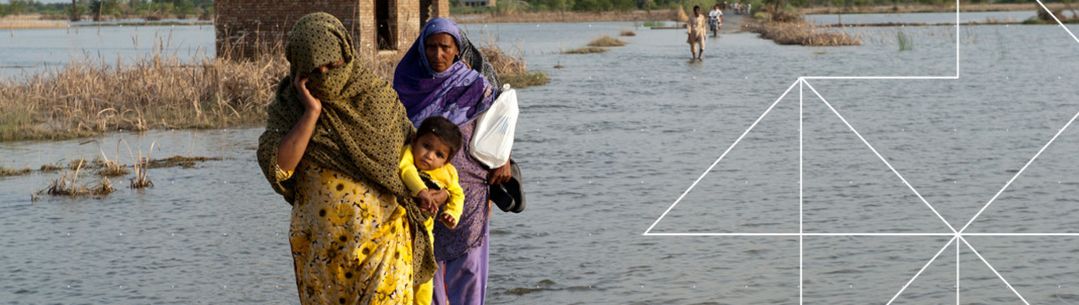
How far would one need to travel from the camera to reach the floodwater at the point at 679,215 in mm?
7664

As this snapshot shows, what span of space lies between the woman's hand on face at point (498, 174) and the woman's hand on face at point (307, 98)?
1.10m

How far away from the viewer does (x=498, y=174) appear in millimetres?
4934

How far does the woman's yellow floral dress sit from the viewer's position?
4.05 meters

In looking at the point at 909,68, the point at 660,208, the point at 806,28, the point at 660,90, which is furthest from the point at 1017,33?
the point at 660,208

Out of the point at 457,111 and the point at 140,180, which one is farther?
the point at 140,180

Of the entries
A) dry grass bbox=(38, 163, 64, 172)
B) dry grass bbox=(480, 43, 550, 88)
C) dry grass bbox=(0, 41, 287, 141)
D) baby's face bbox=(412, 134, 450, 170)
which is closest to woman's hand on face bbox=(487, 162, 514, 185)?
baby's face bbox=(412, 134, 450, 170)

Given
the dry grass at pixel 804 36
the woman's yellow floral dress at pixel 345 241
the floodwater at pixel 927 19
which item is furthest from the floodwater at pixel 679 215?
the floodwater at pixel 927 19

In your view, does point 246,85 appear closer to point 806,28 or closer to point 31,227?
point 31,227

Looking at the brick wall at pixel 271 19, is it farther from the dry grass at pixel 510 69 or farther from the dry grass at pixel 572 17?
the dry grass at pixel 572 17

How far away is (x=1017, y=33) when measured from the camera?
48.0 m

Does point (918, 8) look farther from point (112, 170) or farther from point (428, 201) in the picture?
point (428, 201)

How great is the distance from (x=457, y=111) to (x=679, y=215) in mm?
5629

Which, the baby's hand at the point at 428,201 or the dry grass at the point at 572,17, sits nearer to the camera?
the baby's hand at the point at 428,201

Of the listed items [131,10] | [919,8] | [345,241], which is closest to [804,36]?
[345,241]
